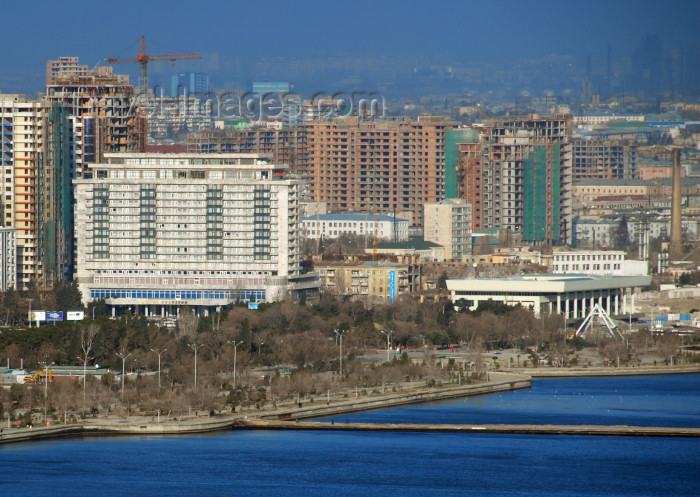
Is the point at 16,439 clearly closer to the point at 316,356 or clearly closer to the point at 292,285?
the point at 316,356

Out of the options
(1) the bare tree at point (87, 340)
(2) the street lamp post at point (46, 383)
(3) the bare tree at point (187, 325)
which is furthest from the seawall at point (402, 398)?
(3) the bare tree at point (187, 325)

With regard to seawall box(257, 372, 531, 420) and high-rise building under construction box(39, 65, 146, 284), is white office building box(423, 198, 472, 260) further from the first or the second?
seawall box(257, 372, 531, 420)

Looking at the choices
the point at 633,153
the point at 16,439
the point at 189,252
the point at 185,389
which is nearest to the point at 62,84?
the point at 189,252

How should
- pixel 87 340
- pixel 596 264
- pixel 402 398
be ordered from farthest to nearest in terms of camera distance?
1. pixel 596 264
2. pixel 87 340
3. pixel 402 398

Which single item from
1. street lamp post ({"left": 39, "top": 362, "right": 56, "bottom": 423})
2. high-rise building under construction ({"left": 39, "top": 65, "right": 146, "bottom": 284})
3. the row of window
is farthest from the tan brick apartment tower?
street lamp post ({"left": 39, "top": 362, "right": 56, "bottom": 423})

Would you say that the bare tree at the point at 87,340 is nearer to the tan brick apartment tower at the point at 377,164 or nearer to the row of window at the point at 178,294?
the row of window at the point at 178,294

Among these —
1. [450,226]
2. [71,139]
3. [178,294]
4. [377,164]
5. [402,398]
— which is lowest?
[402,398]

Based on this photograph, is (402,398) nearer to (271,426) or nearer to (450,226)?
(271,426)

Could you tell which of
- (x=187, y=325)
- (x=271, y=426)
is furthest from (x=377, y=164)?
(x=271, y=426)
